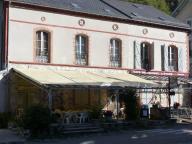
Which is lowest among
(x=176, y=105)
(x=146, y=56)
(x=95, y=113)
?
(x=95, y=113)

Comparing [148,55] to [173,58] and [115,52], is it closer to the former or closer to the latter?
[173,58]

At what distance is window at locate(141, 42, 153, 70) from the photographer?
30656 mm

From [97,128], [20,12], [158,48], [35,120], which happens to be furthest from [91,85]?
[158,48]

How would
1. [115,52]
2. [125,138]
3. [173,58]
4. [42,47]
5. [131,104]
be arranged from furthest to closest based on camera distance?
[173,58]
[115,52]
[42,47]
[131,104]
[125,138]

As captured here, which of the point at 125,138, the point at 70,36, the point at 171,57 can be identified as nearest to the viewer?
the point at 125,138

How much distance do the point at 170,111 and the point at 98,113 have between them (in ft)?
16.6

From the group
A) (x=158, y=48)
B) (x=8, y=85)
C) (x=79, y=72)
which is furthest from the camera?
(x=158, y=48)

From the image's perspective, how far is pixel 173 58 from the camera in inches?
1276

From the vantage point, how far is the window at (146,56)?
3066 centimetres

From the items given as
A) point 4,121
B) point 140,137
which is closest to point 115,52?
point 4,121

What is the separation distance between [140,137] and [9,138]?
18.6 ft

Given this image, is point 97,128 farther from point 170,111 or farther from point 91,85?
point 170,111

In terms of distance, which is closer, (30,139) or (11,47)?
(30,139)

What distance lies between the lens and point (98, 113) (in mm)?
25359
